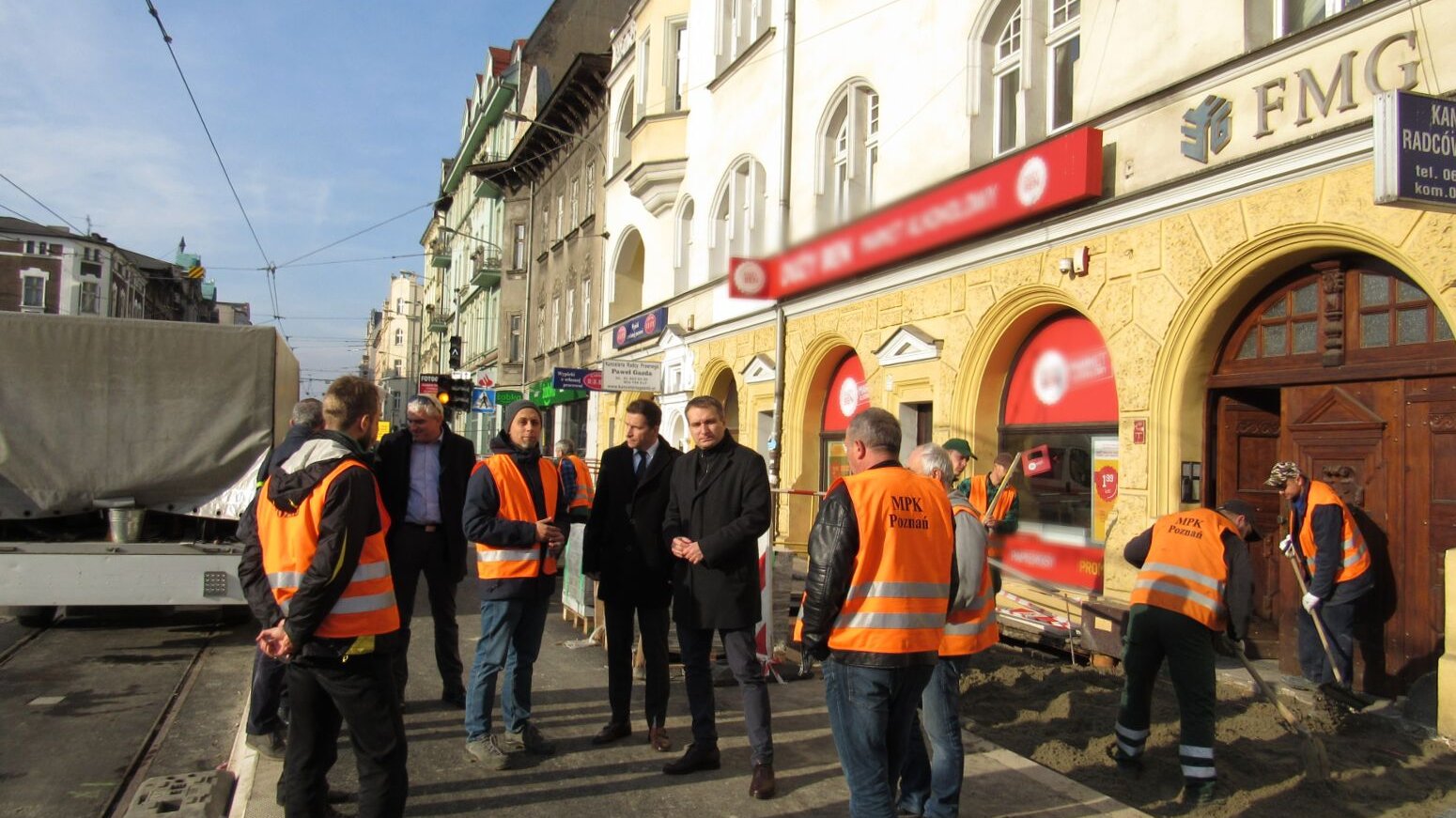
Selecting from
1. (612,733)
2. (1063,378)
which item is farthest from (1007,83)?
(612,733)

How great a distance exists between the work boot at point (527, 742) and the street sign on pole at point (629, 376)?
38.6ft

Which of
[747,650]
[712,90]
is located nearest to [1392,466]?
[747,650]

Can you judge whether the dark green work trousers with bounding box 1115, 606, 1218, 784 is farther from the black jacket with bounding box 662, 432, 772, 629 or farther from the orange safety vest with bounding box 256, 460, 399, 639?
the orange safety vest with bounding box 256, 460, 399, 639

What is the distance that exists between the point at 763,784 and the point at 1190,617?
2.30 metres

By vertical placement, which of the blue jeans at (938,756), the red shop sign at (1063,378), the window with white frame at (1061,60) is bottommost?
the blue jeans at (938,756)

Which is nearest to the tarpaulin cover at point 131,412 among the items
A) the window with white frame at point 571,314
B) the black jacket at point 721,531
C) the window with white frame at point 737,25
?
the black jacket at point 721,531

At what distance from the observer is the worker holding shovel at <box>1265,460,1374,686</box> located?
701 centimetres

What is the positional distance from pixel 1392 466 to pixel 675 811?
19.2 feet

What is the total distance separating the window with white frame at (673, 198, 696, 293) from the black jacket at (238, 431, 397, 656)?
17.1 m

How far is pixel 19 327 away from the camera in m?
8.38

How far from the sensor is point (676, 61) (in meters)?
22.1

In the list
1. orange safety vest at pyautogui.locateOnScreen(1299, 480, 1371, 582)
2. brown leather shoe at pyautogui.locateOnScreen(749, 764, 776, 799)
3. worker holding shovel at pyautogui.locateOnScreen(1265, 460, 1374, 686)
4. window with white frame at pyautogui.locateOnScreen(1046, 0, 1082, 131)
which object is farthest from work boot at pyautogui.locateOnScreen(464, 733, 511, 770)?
window with white frame at pyautogui.locateOnScreen(1046, 0, 1082, 131)

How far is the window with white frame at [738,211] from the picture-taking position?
667 inches

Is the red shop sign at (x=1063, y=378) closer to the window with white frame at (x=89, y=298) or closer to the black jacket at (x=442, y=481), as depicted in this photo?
the black jacket at (x=442, y=481)
